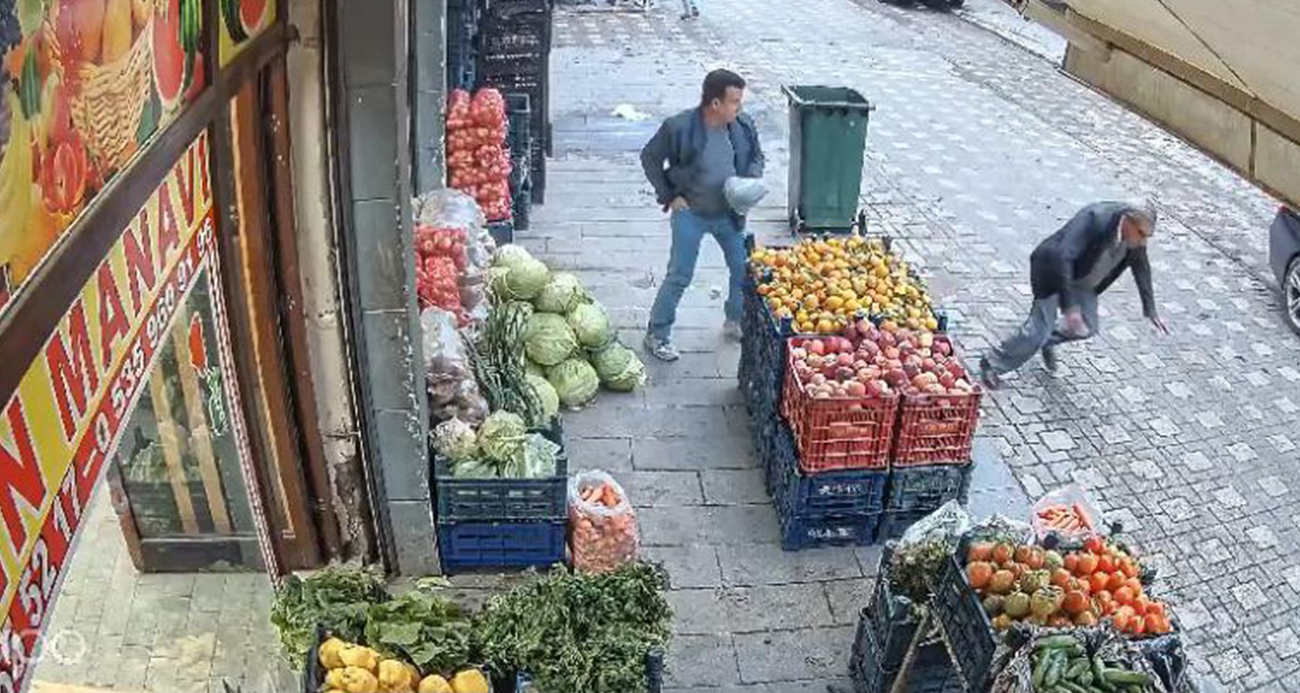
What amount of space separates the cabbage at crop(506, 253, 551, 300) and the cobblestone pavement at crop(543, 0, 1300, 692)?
964mm

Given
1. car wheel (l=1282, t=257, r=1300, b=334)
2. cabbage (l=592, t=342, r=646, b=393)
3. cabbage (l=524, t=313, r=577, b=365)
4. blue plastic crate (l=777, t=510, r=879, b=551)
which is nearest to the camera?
blue plastic crate (l=777, t=510, r=879, b=551)

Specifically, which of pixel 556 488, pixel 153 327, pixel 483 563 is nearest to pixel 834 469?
pixel 556 488

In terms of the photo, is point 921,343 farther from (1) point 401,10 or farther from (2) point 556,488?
(1) point 401,10

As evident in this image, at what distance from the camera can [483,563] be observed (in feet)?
20.5

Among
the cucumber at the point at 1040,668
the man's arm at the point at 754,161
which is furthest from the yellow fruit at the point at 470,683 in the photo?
the man's arm at the point at 754,161

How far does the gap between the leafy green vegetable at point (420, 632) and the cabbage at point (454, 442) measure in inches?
41.1

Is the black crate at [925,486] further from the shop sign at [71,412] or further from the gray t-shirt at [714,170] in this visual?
the shop sign at [71,412]

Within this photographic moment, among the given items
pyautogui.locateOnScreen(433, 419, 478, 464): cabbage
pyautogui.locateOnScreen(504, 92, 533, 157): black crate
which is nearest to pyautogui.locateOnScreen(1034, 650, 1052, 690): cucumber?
pyautogui.locateOnScreen(433, 419, 478, 464): cabbage

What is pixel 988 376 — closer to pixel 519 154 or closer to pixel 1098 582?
pixel 1098 582

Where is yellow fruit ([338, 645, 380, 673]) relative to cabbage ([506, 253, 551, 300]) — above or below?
below

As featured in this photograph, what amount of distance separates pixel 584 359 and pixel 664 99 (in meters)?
7.97

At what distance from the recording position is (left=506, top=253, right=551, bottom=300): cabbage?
824cm

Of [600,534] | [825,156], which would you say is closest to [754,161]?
[825,156]

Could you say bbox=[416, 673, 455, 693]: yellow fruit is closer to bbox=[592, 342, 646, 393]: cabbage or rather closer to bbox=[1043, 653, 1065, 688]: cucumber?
bbox=[1043, 653, 1065, 688]: cucumber
